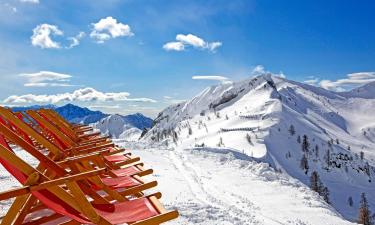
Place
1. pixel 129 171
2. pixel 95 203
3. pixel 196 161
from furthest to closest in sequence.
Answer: pixel 196 161 < pixel 129 171 < pixel 95 203

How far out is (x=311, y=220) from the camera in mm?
10469

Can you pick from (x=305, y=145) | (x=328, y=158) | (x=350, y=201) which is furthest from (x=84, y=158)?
(x=328, y=158)

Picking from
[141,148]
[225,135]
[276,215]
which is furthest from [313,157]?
[276,215]

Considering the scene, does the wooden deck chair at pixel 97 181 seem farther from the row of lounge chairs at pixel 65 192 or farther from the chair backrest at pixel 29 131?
the chair backrest at pixel 29 131

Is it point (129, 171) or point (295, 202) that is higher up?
point (129, 171)

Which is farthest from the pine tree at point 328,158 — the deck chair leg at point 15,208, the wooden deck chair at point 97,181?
the deck chair leg at point 15,208

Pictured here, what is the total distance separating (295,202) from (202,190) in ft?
9.99

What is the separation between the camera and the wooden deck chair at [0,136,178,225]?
274 cm

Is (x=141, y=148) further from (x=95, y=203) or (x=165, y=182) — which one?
(x=95, y=203)

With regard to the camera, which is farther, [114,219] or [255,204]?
[255,204]

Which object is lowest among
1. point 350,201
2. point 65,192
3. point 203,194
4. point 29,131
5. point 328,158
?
point 350,201

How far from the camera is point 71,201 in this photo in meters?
2.98

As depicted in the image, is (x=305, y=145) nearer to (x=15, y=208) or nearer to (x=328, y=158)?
(x=328, y=158)

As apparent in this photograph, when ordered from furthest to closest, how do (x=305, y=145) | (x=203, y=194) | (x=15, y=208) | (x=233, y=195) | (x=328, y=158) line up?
(x=305, y=145) < (x=328, y=158) < (x=233, y=195) < (x=203, y=194) < (x=15, y=208)
